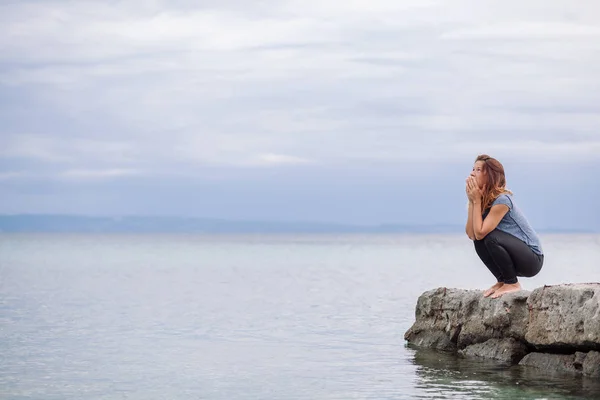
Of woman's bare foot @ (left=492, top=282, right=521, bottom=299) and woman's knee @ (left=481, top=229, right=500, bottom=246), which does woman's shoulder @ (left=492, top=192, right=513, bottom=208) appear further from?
woman's bare foot @ (left=492, top=282, right=521, bottom=299)

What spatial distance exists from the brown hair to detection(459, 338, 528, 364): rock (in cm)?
200

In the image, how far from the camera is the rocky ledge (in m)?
12.2

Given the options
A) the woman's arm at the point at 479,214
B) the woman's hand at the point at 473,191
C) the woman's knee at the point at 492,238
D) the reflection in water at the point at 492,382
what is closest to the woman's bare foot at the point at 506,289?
the woman's knee at the point at 492,238

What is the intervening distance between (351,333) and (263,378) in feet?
19.8

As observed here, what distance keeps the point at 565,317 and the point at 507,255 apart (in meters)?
1.45

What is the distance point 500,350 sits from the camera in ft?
45.6

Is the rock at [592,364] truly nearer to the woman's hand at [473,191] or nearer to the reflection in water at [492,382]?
the reflection in water at [492,382]

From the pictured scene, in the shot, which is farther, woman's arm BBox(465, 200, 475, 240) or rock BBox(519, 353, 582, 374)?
woman's arm BBox(465, 200, 475, 240)

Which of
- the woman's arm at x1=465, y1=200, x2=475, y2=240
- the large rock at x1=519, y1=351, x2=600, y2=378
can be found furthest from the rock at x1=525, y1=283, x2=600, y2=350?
the woman's arm at x1=465, y1=200, x2=475, y2=240

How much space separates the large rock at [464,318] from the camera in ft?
44.2

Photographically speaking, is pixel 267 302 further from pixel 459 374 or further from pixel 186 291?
pixel 459 374

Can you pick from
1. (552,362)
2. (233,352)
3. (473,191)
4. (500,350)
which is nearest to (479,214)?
(473,191)

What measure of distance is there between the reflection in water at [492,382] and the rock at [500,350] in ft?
0.47

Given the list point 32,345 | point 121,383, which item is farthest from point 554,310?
point 32,345
